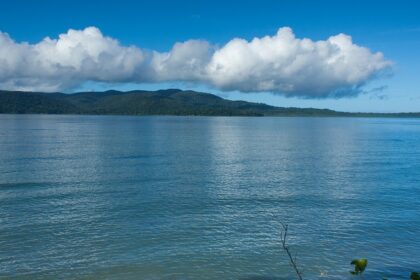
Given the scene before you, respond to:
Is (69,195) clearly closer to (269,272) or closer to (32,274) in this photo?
(32,274)

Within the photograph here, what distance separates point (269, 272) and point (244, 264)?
171cm

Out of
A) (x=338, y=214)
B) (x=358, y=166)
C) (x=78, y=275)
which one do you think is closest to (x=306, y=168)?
(x=358, y=166)

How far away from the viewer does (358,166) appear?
6619 centimetres

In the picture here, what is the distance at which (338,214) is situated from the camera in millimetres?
36562

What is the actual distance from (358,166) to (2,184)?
50.9 metres

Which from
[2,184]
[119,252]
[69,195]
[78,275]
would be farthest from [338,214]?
[2,184]

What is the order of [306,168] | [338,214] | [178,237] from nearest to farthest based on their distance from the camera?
[178,237]
[338,214]
[306,168]

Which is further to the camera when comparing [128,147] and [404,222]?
[128,147]

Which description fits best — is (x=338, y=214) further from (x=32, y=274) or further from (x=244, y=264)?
(x=32, y=274)

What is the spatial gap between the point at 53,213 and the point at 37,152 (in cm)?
4705

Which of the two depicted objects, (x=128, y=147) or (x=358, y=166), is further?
(x=128, y=147)

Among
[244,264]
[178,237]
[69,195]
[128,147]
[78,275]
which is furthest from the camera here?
[128,147]

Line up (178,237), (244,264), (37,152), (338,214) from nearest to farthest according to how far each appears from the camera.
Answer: (244,264)
(178,237)
(338,214)
(37,152)

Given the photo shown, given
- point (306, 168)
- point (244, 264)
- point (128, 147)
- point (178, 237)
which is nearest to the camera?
point (244, 264)
